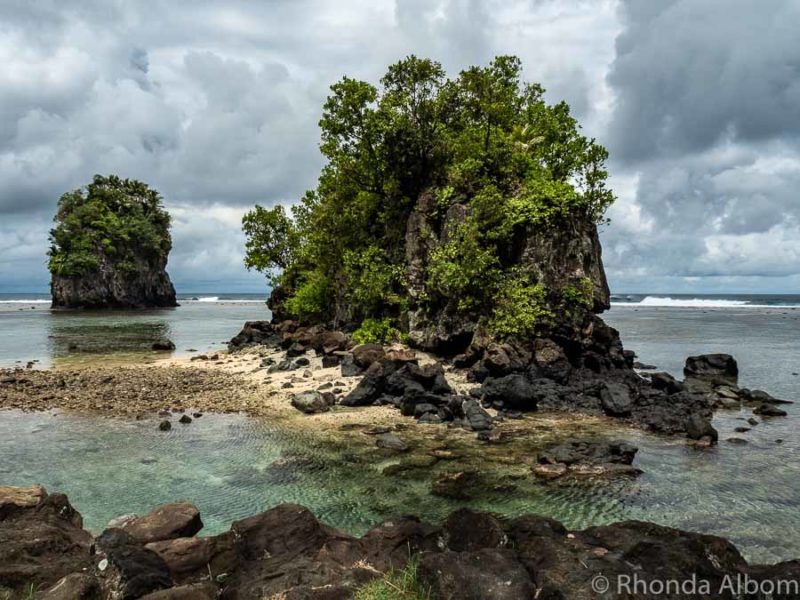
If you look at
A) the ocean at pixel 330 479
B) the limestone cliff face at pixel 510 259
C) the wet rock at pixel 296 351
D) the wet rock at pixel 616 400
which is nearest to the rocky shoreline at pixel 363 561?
the ocean at pixel 330 479

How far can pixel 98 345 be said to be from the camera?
1394 inches

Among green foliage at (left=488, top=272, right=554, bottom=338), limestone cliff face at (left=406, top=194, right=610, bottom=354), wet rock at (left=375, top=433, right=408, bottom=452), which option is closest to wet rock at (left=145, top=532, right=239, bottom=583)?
wet rock at (left=375, top=433, right=408, bottom=452)

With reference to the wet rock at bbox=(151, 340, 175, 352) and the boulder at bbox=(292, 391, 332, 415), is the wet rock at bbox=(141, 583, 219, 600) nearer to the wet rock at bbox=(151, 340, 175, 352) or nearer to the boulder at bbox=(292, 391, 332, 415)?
the boulder at bbox=(292, 391, 332, 415)

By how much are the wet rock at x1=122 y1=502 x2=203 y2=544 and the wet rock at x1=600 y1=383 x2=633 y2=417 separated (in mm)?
12816

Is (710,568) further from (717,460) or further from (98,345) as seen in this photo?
(98,345)

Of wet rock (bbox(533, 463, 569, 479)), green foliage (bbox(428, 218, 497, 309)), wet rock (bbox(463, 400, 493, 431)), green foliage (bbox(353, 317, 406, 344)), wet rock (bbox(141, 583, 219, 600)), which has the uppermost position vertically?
green foliage (bbox(428, 218, 497, 309))

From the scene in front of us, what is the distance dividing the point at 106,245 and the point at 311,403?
3387 inches

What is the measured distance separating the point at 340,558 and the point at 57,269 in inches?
3873

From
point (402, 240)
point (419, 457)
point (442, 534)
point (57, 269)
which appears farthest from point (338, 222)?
point (57, 269)

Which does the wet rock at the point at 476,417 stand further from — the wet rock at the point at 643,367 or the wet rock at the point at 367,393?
the wet rock at the point at 643,367

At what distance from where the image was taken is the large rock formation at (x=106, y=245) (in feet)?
280

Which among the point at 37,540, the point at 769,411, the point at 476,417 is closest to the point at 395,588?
the point at 37,540

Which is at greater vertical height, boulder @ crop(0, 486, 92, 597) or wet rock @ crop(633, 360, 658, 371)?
boulder @ crop(0, 486, 92, 597)

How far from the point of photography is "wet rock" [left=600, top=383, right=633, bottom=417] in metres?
15.7
